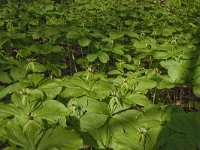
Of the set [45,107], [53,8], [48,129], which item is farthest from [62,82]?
[53,8]

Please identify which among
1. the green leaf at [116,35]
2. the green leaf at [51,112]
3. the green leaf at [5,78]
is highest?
the green leaf at [116,35]

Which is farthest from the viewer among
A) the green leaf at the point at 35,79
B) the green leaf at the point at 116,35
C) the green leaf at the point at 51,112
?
the green leaf at the point at 116,35

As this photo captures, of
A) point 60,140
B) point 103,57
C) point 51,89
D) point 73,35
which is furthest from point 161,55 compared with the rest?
point 60,140

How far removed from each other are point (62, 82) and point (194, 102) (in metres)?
1.89

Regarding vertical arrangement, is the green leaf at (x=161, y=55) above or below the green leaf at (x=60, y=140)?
above

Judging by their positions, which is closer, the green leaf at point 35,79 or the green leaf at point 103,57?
the green leaf at point 35,79

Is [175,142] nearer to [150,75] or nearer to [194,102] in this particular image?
[150,75]

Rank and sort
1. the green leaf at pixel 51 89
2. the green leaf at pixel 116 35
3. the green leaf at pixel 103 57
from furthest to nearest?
the green leaf at pixel 116 35, the green leaf at pixel 103 57, the green leaf at pixel 51 89

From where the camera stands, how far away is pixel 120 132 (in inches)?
61.8

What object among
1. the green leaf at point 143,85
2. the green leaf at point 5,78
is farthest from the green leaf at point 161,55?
the green leaf at point 5,78

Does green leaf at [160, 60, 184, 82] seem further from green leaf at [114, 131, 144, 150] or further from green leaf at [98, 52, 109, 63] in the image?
green leaf at [114, 131, 144, 150]

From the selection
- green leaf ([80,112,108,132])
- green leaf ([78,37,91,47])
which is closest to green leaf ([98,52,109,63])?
green leaf ([78,37,91,47])

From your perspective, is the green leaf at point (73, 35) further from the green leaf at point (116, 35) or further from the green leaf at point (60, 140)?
the green leaf at point (60, 140)

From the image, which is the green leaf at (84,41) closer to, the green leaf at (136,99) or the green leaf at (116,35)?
the green leaf at (116,35)
